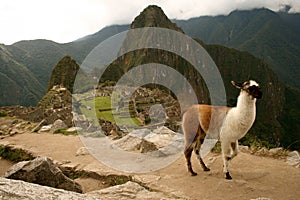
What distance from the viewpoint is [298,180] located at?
6.72m

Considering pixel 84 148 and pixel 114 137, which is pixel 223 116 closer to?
pixel 84 148

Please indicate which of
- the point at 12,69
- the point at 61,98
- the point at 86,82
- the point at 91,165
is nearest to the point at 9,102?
the point at 12,69

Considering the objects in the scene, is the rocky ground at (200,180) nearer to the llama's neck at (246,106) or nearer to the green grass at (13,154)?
the green grass at (13,154)

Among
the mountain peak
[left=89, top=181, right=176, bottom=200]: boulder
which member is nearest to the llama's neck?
[left=89, top=181, right=176, bottom=200]: boulder

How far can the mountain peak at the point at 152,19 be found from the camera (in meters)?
132

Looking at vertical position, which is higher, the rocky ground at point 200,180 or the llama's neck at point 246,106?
the llama's neck at point 246,106

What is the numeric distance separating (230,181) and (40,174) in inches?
153

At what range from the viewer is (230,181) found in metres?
6.64

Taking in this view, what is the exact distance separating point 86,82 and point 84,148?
106 feet

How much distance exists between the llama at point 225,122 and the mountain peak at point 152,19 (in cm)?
12622

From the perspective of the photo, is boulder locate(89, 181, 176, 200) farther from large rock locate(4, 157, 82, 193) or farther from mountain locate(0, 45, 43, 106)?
mountain locate(0, 45, 43, 106)

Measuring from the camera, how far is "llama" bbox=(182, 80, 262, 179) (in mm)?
6152

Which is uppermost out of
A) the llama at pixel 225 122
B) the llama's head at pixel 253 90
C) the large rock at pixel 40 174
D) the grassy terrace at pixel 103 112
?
the llama's head at pixel 253 90

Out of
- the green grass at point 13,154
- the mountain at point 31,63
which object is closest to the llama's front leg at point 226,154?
the green grass at point 13,154
